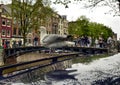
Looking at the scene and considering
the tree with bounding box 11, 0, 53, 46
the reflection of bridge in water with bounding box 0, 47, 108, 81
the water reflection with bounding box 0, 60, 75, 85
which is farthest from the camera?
the tree with bounding box 11, 0, 53, 46

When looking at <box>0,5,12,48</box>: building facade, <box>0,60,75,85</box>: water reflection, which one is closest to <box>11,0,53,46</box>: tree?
<box>0,5,12,48</box>: building facade

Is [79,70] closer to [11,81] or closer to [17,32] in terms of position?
[11,81]

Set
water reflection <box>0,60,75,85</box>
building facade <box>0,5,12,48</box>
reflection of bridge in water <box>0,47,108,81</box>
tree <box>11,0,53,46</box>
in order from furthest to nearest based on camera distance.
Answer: building facade <box>0,5,12,48</box> < tree <box>11,0,53,46</box> < reflection of bridge in water <box>0,47,108,81</box> < water reflection <box>0,60,75,85</box>

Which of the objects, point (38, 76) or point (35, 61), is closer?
point (38, 76)

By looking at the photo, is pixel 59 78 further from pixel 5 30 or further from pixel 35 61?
pixel 5 30

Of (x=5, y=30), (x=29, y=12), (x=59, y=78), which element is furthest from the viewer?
(x=5, y=30)

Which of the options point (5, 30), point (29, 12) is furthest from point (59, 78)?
point (5, 30)

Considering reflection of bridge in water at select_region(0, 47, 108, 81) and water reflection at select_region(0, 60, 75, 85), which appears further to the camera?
reflection of bridge in water at select_region(0, 47, 108, 81)

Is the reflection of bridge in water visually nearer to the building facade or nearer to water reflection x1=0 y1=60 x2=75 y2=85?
water reflection x1=0 y1=60 x2=75 y2=85

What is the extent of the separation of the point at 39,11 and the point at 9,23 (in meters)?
22.3

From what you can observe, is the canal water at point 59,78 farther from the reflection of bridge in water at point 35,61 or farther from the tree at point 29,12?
the tree at point 29,12

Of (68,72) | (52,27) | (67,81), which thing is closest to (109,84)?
(67,81)

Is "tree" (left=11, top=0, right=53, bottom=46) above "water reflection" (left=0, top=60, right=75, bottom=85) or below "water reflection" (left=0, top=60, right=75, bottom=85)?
above

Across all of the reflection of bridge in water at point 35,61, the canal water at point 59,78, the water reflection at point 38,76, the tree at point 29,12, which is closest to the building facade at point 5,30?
the tree at point 29,12
